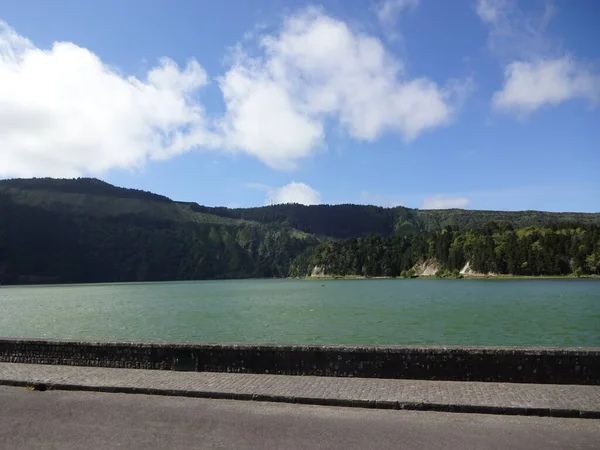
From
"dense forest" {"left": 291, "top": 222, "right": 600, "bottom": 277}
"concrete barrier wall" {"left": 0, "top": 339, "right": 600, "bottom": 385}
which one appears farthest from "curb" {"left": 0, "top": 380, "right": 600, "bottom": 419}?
"dense forest" {"left": 291, "top": 222, "right": 600, "bottom": 277}

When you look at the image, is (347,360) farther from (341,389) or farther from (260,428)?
(260,428)

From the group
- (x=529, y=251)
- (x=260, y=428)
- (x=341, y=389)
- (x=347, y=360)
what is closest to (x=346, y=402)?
(x=341, y=389)

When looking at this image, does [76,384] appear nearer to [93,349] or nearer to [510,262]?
[93,349]

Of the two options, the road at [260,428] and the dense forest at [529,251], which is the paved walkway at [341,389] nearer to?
the road at [260,428]

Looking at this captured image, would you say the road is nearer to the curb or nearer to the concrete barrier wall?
the curb

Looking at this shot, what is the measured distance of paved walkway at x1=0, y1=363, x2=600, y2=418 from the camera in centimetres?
909

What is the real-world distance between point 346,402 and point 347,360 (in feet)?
7.32

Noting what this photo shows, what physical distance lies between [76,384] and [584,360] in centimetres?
1031

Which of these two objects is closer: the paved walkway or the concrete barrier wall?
the paved walkway

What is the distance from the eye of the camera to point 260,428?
27.2ft

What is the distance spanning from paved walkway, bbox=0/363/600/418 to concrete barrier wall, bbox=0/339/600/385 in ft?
1.00

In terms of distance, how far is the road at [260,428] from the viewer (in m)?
7.50

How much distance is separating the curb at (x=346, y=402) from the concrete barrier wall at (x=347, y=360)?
6.97 ft

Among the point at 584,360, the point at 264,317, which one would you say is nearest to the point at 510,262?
the point at 264,317
